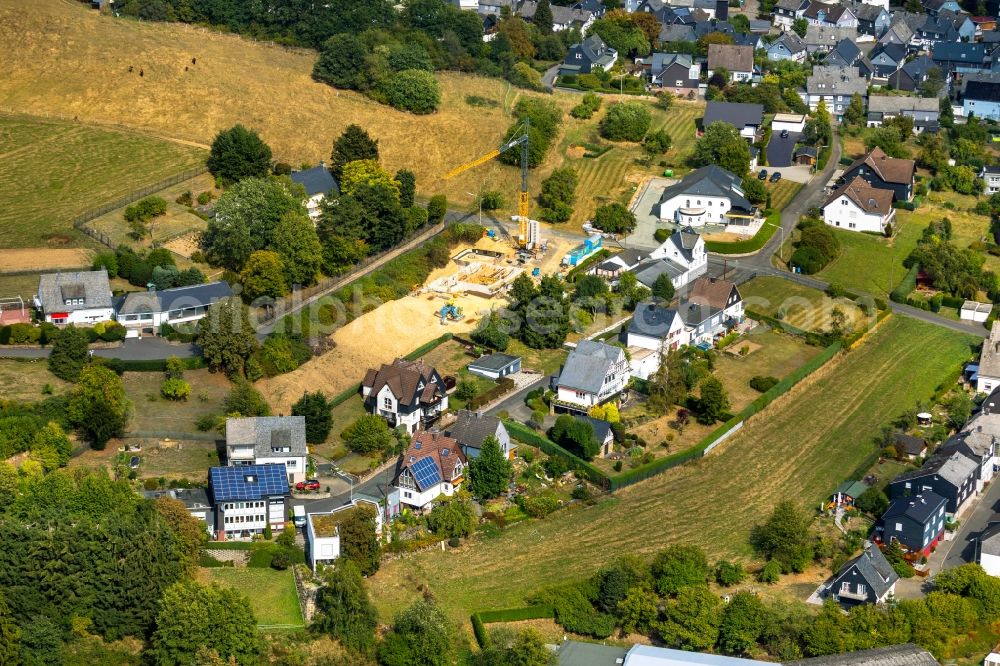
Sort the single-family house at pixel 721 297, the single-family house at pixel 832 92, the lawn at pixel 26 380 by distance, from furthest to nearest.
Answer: the single-family house at pixel 832 92, the single-family house at pixel 721 297, the lawn at pixel 26 380

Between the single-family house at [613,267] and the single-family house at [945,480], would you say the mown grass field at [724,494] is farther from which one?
the single-family house at [613,267]

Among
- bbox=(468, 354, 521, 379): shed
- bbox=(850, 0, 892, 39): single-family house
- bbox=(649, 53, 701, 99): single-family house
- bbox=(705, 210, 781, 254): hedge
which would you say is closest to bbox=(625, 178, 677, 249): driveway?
bbox=(705, 210, 781, 254): hedge

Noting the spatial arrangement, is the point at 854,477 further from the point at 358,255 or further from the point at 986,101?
the point at 986,101

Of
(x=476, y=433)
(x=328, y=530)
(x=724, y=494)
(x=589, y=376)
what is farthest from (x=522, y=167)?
(x=328, y=530)

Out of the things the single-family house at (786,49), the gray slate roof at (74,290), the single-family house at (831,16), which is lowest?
the gray slate roof at (74,290)

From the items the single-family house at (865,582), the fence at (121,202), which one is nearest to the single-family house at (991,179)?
the single-family house at (865,582)

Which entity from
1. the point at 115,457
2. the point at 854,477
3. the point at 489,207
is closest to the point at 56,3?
the point at 489,207

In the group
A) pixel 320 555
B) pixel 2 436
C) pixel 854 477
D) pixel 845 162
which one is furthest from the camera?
pixel 845 162
